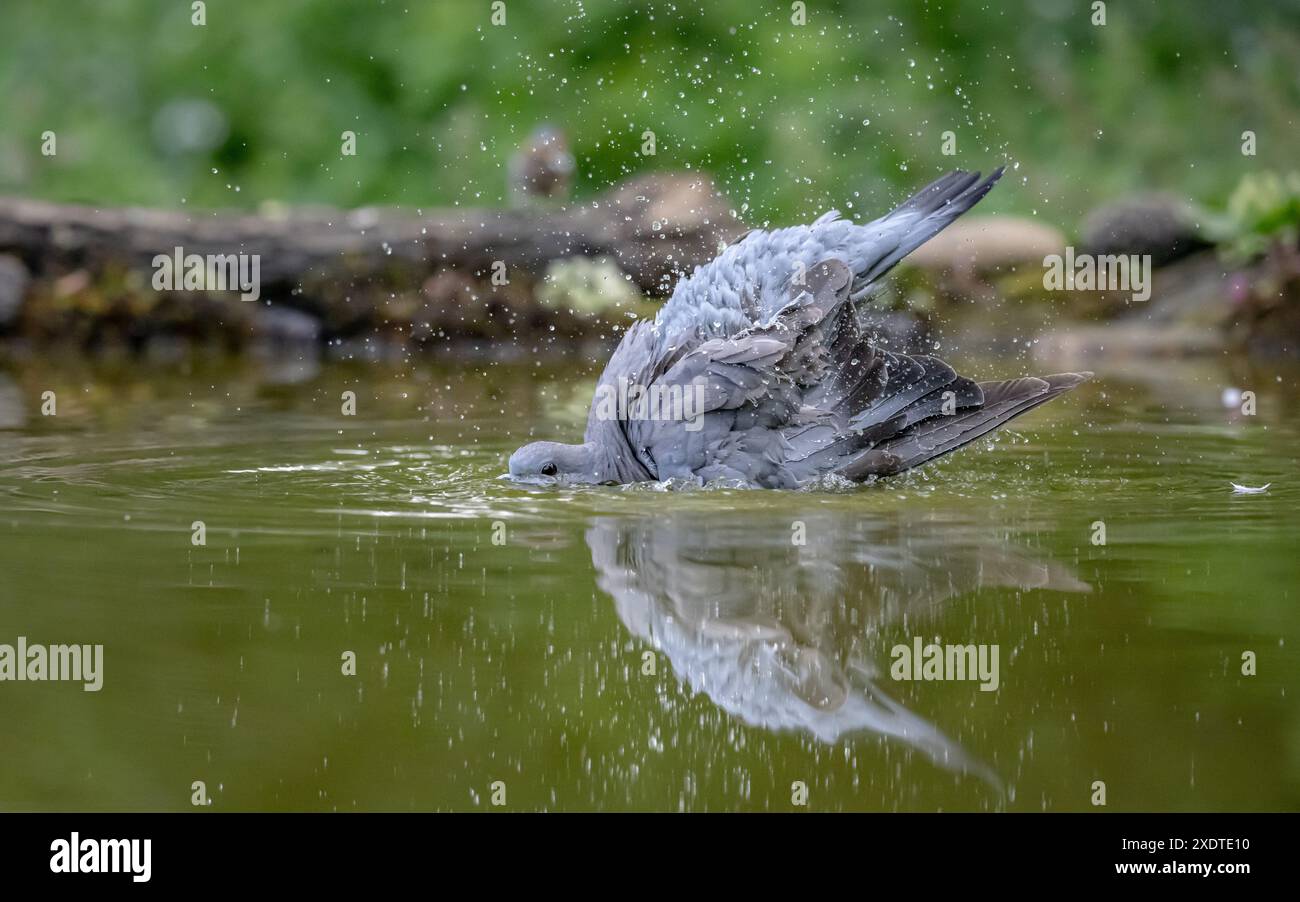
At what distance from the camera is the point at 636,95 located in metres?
14.8

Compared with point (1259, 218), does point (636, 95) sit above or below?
above

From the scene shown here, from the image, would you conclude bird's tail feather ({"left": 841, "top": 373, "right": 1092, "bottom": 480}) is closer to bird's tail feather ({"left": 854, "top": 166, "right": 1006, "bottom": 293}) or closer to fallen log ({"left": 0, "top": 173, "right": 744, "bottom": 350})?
bird's tail feather ({"left": 854, "top": 166, "right": 1006, "bottom": 293})

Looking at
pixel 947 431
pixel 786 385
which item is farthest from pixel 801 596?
pixel 947 431

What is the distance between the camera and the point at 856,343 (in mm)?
6242

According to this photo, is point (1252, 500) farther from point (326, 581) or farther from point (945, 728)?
point (326, 581)

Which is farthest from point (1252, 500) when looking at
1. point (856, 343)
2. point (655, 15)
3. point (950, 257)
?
point (655, 15)

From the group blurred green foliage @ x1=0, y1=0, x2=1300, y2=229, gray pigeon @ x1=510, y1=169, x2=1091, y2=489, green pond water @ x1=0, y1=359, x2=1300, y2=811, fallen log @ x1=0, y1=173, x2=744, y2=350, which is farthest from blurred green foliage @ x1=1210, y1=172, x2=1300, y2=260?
gray pigeon @ x1=510, y1=169, x2=1091, y2=489

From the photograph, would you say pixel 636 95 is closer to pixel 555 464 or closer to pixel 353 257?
pixel 353 257

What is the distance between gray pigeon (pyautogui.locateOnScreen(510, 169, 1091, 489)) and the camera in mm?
5969

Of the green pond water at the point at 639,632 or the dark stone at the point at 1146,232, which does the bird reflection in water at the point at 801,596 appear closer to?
the green pond water at the point at 639,632

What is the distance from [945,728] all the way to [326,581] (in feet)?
6.35

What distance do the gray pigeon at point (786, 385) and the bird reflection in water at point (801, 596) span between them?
531mm

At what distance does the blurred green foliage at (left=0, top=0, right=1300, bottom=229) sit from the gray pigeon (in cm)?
765

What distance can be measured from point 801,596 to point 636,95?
1102 cm
